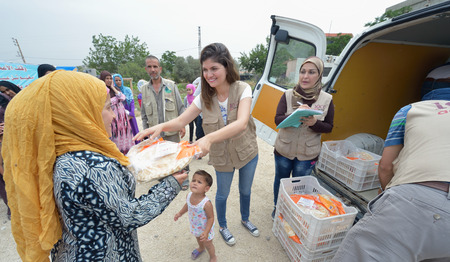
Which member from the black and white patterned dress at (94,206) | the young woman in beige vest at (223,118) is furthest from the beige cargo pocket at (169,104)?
the black and white patterned dress at (94,206)

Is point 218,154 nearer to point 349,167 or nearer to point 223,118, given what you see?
point 223,118

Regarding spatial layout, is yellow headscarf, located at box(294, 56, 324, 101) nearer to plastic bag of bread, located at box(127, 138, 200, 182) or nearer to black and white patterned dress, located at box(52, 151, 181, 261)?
plastic bag of bread, located at box(127, 138, 200, 182)

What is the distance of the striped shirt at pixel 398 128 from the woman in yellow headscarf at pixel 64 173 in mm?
1906

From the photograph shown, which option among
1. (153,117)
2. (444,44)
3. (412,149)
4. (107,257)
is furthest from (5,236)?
(444,44)

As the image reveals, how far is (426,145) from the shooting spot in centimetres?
121

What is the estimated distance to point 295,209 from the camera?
2010 millimetres

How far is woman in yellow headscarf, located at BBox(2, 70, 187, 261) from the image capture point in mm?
887

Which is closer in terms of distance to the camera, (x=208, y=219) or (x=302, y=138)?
(x=208, y=219)

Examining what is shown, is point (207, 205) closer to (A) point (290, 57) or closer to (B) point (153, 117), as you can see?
(B) point (153, 117)

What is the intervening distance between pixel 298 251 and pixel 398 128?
5.17 feet

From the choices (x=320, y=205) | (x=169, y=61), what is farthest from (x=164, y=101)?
(x=169, y=61)

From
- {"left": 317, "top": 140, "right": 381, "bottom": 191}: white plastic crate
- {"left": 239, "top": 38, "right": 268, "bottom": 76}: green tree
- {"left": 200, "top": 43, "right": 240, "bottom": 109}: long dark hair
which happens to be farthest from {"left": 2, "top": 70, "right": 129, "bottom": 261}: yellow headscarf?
{"left": 239, "top": 38, "right": 268, "bottom": 76}: green tree

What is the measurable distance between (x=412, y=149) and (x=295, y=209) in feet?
3.75

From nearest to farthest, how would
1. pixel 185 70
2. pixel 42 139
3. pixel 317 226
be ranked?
1. pixel 42 139
2. pixel 317 226
3. pixel 185 70
